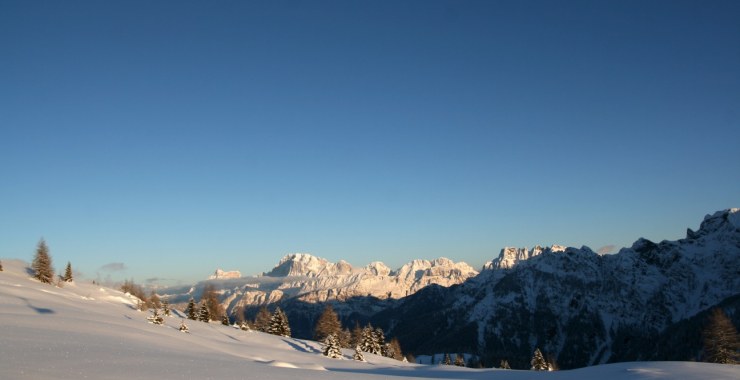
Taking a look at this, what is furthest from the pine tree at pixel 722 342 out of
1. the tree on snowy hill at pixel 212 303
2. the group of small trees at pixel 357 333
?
the tree on snowy hill at pixel 212 303

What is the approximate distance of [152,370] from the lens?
62.8 feet

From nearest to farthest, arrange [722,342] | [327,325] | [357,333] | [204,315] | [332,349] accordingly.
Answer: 1. [722,342]
2. [332,349]
3. [204,315]
4. [327,325]
5. [357,333]

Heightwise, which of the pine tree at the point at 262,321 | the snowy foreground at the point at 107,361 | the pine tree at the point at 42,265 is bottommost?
the pine tree at the point at 262,321

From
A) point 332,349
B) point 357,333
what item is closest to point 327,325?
point 357,333

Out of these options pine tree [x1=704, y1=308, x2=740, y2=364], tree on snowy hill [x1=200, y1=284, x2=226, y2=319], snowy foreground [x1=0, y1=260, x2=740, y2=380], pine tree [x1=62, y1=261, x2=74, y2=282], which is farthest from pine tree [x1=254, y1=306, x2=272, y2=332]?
pine tree [x1=704, y1=308, x2=740, y2=364]

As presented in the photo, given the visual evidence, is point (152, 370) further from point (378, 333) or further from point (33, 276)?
point (378, 333)

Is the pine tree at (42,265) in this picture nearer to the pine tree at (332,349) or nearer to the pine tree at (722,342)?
the pine tree at (332,349)

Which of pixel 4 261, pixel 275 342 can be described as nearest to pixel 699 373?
pixel 275 342

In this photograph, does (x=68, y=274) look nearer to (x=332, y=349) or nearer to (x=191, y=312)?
Result: (x=191, y=312)

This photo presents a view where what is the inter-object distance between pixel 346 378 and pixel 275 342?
42408 millimetres

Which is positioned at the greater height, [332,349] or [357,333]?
[332,349]

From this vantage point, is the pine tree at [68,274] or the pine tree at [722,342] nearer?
the pine tree at [722,342]

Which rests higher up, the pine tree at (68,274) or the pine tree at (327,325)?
the pine tree at (68,274)

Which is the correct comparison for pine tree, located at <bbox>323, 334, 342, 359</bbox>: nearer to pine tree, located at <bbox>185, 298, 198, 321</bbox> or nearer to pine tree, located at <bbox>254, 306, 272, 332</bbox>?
pine tree, located at <bbox>185, 298, 198, 321</bbox>
